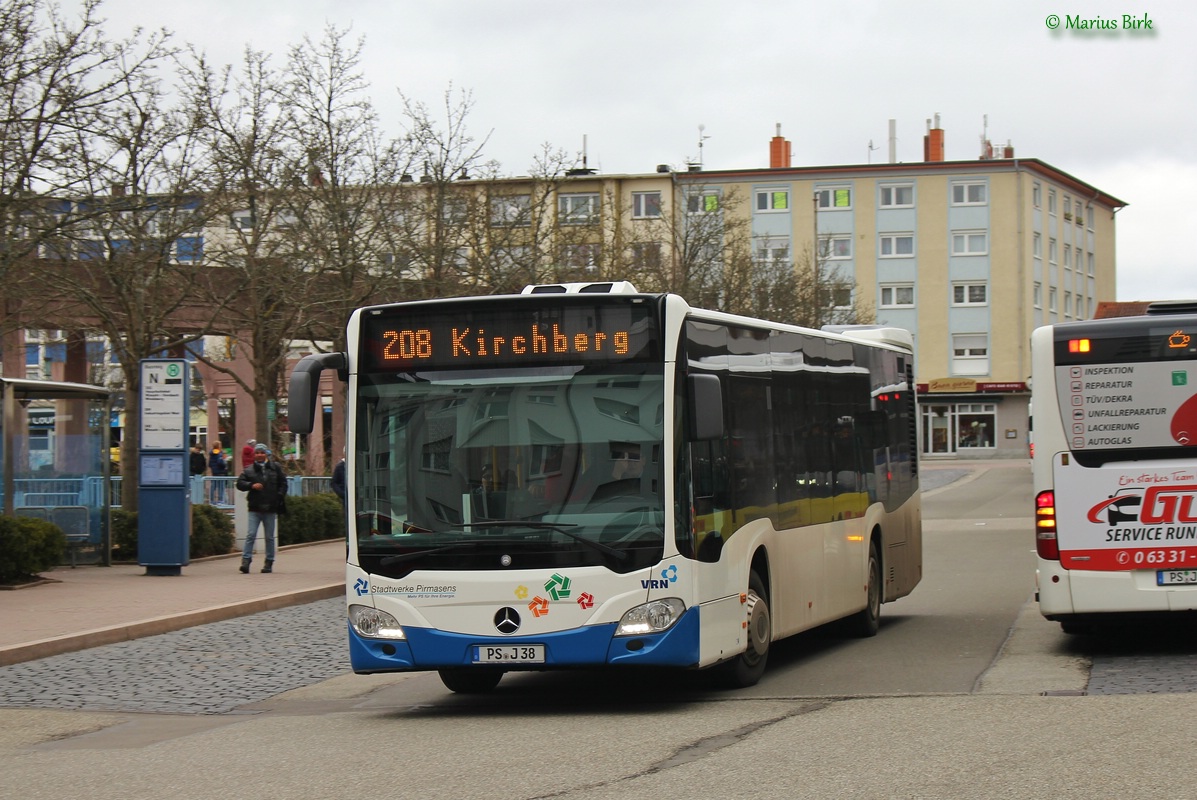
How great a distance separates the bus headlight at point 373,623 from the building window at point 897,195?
80176 millimetres

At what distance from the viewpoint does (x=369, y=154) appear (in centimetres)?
3291

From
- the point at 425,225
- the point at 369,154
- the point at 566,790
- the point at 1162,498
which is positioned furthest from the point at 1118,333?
the point at 425,225

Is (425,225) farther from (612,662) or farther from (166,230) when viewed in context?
(612,662)

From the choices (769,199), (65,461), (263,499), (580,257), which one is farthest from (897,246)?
(65,461)

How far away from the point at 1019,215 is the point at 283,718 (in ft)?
263

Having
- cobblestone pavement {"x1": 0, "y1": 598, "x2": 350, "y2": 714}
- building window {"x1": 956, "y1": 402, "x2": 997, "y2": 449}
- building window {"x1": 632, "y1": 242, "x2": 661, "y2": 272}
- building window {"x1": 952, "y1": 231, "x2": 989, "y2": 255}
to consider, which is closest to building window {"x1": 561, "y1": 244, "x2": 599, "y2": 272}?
building window {"x1": 632, "y1": 242, "x2": 661, "y2": 272}

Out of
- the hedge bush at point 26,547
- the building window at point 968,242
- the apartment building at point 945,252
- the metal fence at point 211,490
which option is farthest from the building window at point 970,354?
the hedge bush at point 26,547

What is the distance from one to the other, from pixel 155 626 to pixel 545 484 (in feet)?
25.0

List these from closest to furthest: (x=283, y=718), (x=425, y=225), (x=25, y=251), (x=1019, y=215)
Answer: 1. (x=283, y=718)
2. (x=25, y=251)
3. (x=425, y=225)
4. (x=1019, y=215)

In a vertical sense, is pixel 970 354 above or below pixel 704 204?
below

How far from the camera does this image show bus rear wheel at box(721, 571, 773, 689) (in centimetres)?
1130

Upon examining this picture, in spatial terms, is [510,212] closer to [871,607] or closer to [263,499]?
[263,499]

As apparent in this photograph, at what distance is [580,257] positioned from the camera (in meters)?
40.2

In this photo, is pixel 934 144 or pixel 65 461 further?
pixel 934 144
